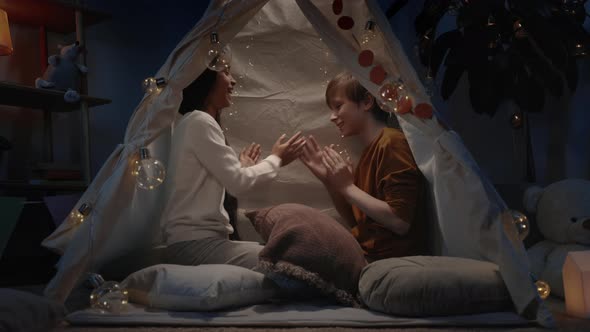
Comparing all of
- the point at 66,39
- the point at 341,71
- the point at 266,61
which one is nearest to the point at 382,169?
the point at 341,71

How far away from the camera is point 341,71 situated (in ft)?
8.20

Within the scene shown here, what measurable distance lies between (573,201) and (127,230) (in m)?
1.63

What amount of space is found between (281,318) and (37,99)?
77.6 inches

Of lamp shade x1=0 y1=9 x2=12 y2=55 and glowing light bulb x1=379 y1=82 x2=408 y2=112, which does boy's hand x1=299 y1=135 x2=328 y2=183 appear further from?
lamp shade x1=0 y1=9 x2=12 y2=55

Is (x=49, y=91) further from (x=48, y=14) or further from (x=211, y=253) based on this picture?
(x=211, y=253)

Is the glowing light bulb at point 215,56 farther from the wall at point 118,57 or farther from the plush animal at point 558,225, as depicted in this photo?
the wall at point 118,57

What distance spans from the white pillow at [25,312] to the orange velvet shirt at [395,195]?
110 centimetres

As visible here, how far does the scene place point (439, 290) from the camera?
1.47 metres

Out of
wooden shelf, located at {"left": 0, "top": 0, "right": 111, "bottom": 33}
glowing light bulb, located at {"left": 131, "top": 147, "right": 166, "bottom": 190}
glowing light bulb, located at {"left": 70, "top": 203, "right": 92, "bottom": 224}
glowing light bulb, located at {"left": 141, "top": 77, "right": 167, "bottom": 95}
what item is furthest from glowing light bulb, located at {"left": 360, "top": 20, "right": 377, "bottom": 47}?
wooden shelf, located at {"left": 0, "top": 0, "right": 111, "bottom": 33}

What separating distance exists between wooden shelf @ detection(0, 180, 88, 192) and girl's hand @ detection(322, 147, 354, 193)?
141cm

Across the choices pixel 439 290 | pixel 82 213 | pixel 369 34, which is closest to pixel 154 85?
pixel 82 213

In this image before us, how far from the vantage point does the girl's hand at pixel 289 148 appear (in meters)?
2.08

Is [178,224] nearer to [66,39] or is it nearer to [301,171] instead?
[301,171]

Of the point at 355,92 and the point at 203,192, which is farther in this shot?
the point at 355,92
